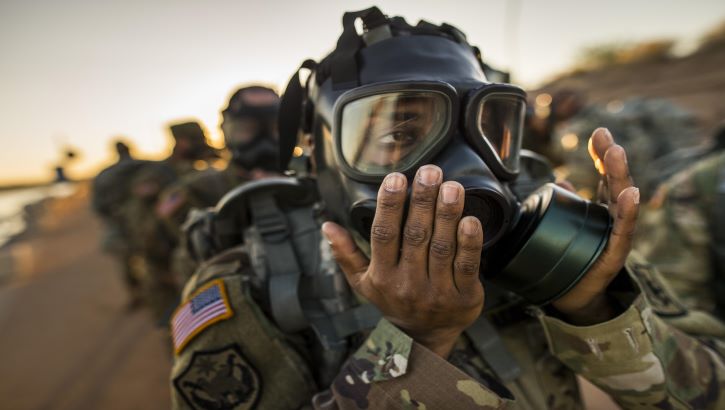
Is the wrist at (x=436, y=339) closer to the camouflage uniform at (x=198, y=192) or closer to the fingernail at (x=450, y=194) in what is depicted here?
the fingernail at (x=450, y=194)

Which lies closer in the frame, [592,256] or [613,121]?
[592,256]

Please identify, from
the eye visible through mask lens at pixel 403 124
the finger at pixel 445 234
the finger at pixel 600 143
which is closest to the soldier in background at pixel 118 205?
the eye visible through mask lens at pixel 403 124

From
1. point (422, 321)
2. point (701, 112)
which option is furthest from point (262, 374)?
point (701, 112)

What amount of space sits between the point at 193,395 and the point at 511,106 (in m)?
1.41

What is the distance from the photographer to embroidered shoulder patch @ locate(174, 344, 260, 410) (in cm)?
116

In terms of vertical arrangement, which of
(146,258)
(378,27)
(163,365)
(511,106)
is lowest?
(163,365)

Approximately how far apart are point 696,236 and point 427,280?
2337 mm

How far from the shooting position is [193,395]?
1.16m

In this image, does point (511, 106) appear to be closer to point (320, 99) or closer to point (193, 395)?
point (320, 99)

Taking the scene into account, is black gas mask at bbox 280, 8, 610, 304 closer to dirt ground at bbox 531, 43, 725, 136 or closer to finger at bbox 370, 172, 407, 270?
finger at bbox 370, 172, 407, 270

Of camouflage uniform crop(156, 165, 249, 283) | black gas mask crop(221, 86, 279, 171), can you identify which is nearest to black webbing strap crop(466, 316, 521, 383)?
black gas mask crop(221, 86, 279, 171)

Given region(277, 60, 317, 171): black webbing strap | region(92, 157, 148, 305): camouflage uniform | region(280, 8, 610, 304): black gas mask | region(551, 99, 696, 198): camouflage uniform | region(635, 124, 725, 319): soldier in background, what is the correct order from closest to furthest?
1. region(280, 8, 610, 304): black gas mask
2. region(277, 60, 317, 171): black webbing strap
3. region(635, 124, 725, 319): soldier in background
4. region(551, 99, 696, 198): camouflage uniform
5. region(92, 157, 148, 305): camouflage uniform

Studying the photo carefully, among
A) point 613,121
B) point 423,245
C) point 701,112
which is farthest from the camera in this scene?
point 701,112

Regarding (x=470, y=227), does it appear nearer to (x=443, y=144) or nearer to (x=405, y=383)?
(x=443, y=144)
